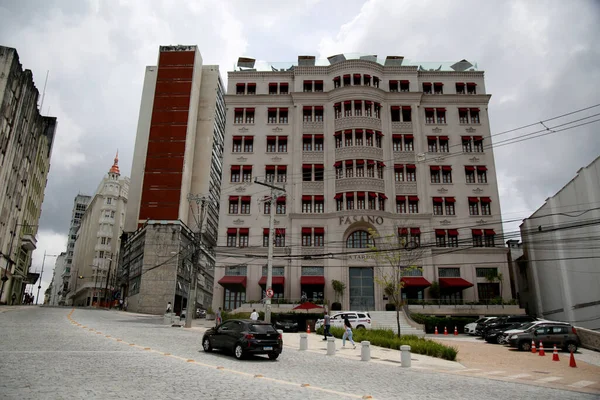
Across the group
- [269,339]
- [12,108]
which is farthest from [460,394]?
[12,108]

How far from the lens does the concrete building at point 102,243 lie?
343ft

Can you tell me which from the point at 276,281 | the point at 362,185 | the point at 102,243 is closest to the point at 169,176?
the point at 276,281

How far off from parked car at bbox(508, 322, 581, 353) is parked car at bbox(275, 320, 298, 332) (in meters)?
16.4

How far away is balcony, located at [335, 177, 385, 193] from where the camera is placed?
158 feet

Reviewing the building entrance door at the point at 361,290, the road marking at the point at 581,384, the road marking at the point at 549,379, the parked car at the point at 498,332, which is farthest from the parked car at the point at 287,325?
the road marking at the point at 581,384

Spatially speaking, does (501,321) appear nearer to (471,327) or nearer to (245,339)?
(471,327)

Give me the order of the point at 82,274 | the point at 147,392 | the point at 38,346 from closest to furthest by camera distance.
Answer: the point at 147,392 < the point at 38,346 < the point at 82,274

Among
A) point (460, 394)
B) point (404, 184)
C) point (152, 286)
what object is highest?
point (404, 184)

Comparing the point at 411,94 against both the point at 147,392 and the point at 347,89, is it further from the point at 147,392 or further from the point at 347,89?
the point at 147,392

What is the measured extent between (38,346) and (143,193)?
56636 millimetres

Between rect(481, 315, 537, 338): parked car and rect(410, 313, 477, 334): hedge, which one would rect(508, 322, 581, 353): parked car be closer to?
rect(481, 315, 537, 338): parked car

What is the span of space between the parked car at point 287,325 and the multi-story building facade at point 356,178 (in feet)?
33.6

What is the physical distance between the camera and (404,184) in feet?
166

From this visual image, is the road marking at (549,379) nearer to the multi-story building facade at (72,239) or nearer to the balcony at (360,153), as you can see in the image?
the balcony at (360,153)
